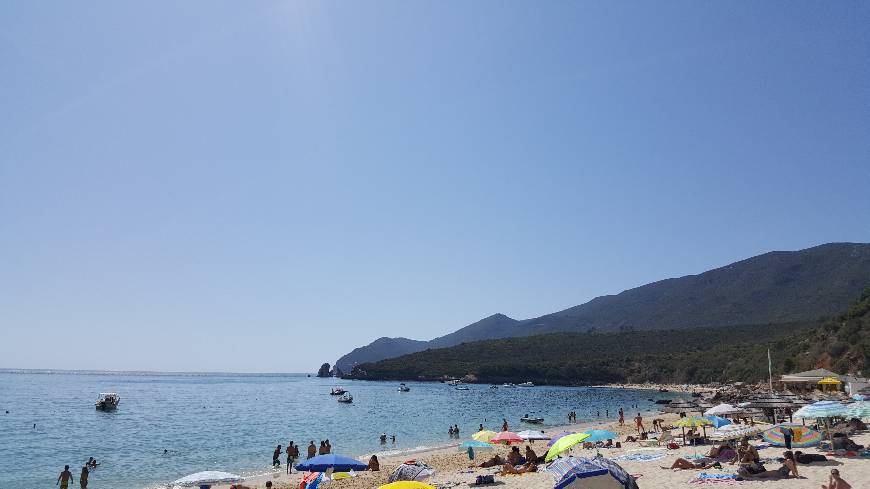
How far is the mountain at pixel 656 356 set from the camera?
2149 inches

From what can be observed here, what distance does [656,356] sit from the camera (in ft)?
373

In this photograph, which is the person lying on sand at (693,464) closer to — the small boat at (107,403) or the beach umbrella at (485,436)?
the beach umbrella at (485,436)

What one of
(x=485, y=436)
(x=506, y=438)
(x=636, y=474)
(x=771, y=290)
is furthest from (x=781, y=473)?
(x=771, y=290)

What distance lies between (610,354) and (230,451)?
107m

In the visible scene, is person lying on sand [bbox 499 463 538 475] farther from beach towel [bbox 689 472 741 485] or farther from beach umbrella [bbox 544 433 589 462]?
→ beach towel [bbox 689 472 741 485]

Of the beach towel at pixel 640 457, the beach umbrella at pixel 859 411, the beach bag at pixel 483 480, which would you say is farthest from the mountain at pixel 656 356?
the beach bag at pixel 483 480

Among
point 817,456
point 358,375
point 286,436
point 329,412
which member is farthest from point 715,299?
point 817,456

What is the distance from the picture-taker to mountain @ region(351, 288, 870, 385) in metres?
54.6

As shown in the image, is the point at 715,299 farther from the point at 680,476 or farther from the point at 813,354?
the point at 680,476

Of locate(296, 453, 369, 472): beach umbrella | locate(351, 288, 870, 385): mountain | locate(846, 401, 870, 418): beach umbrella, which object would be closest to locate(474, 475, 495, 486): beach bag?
locate(296, 453, 369, 472): beach umbrella

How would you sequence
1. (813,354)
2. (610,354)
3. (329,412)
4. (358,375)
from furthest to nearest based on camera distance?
1. (358,375)
2. (610,354)
3. (329,412)
4. (813,354)

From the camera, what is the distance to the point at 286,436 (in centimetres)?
4069

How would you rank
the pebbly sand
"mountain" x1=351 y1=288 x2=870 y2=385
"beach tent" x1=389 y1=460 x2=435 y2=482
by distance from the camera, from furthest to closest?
"mountain" x1=351 y1=288 x2=870 y2=385 → "beach tent" x1=389 y1=460 x2=435 y2=482 → the pebbly sand

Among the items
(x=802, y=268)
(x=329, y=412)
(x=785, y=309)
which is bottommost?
(x=329, y=412)
